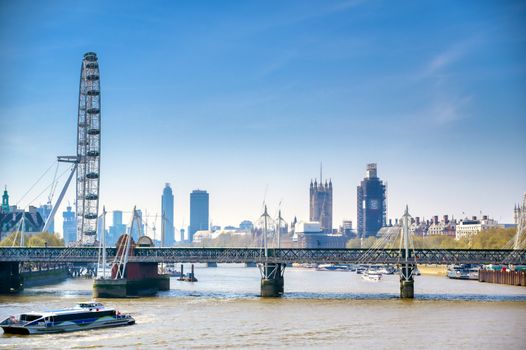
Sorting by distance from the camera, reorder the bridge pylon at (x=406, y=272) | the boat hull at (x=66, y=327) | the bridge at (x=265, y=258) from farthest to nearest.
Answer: the bridge at (x=265, y=258), the bridge pylon at (x=406, y=272), the boat hull at (x=66, y=327)

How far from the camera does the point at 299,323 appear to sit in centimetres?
8075

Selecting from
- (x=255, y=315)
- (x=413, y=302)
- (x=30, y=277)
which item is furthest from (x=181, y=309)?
(x=30, y=277)

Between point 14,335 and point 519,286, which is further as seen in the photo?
point 519,286

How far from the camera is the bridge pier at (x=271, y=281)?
112 m

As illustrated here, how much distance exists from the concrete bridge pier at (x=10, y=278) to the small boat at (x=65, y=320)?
4658 centimetres

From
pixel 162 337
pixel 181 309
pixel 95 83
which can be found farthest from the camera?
pixel 95 83

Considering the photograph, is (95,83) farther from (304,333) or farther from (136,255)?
(304,333)

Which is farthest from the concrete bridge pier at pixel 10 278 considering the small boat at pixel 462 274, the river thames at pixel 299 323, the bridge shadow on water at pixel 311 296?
the small boat at pixel 462 274

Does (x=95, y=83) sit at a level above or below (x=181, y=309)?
above

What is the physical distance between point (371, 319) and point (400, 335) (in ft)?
36.3

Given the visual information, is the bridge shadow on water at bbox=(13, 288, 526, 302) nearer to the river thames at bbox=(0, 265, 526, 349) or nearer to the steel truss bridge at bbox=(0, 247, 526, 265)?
the river thames at bbox=(0, 265, 526, 349)

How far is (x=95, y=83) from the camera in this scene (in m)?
176

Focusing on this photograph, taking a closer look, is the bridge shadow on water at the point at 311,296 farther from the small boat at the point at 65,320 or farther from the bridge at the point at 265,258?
the small boat at the point at 65,320

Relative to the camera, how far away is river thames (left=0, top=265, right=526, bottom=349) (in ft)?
226
